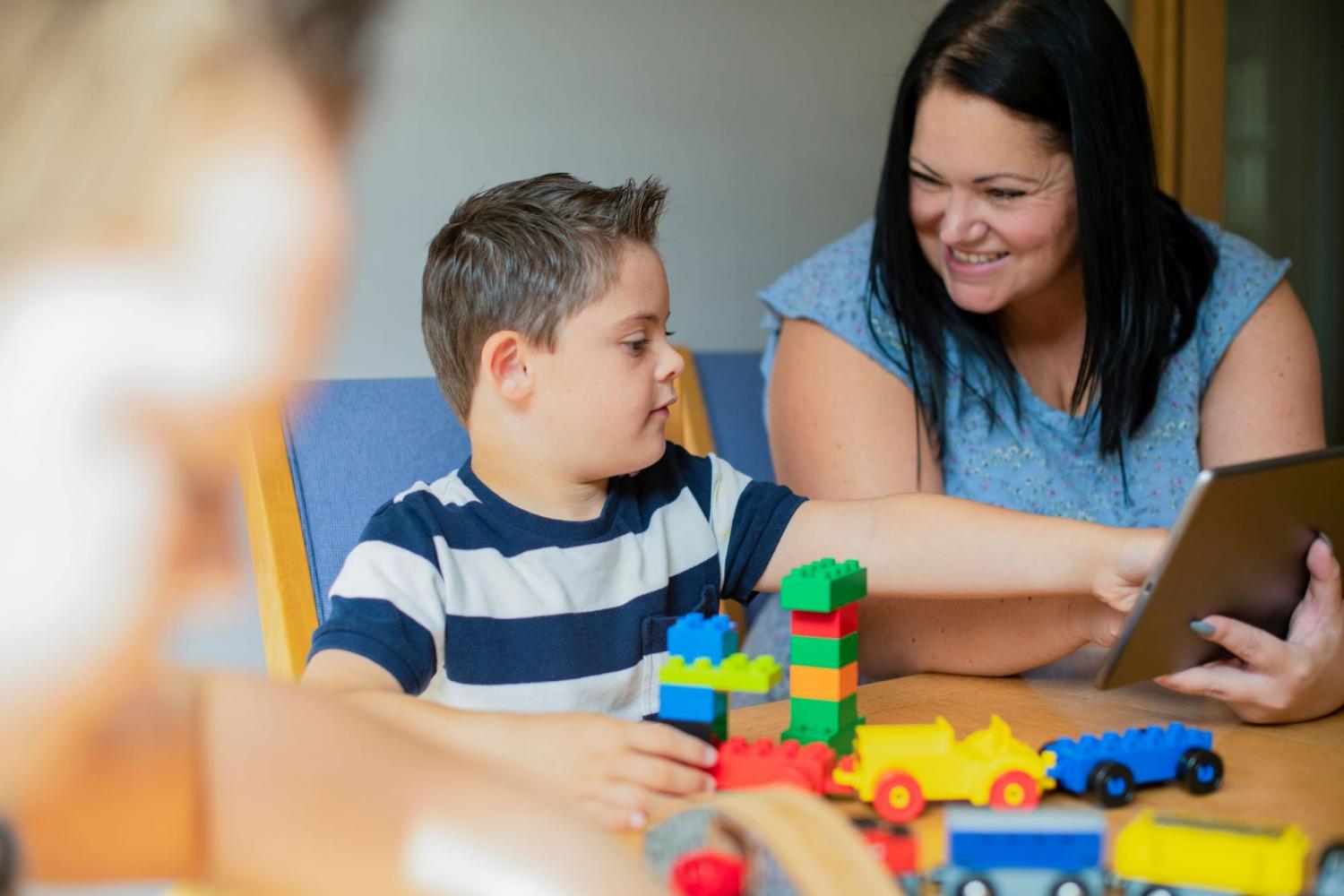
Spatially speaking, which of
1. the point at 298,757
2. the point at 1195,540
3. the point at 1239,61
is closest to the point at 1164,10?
the point at 1239,61

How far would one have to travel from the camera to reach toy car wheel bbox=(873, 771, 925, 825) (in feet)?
2.55

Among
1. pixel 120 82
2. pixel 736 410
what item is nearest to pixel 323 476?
pixel 736 410

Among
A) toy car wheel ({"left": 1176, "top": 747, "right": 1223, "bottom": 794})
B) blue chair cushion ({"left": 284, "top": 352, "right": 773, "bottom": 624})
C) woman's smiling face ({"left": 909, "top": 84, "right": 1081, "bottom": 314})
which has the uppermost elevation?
woman's smiling face ({"left": 909, "top": 84, "right": 1081, "bottom": 314})

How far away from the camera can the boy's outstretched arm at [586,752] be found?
2.47 feet

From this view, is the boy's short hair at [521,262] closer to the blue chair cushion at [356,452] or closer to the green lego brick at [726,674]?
the blue chair cushion at [356,452]

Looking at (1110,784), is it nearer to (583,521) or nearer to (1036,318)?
(583,521)

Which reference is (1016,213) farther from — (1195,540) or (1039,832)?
(1039,832)

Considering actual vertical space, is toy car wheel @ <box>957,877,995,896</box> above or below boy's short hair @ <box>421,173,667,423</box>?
below

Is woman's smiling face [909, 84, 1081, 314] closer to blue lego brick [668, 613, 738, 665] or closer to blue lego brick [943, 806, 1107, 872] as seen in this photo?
blue lego brick [668, 613, 738, 665]

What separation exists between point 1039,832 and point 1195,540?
0.32 meters

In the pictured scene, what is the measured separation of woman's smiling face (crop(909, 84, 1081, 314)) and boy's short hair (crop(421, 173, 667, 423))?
40 centimetres

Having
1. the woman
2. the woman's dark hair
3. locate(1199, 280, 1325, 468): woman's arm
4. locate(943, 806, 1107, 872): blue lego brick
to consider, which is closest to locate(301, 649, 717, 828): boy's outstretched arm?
locate(943, 806, 1107, 872): blue lego brick

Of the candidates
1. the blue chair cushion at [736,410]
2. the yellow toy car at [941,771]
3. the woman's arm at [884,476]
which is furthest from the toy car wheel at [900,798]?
the blue chair cushion at [736,410]

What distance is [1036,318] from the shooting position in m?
1.56
